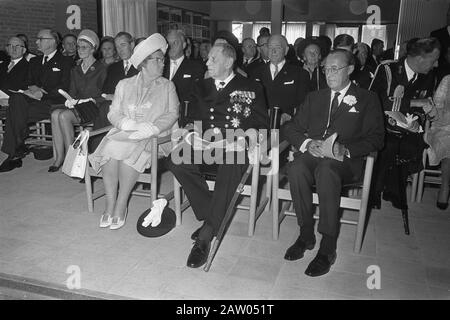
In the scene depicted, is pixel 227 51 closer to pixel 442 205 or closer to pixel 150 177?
pixel 150 177

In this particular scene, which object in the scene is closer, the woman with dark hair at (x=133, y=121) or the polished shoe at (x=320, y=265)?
the polished shoe at (x=320, y=265)

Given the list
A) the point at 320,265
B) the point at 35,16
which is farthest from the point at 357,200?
the point at 35,16

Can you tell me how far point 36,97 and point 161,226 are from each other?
2540 millimetres

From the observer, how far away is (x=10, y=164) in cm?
435

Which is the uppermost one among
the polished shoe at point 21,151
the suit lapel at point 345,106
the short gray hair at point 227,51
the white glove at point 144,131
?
the short gray hair at point 227,51

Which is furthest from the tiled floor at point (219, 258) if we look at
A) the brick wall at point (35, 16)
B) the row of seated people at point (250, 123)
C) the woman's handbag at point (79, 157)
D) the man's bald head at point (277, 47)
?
the brick wall at point (35, 16)

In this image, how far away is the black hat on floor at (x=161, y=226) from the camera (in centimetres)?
288

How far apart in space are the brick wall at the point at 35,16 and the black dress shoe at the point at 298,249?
18.4ft

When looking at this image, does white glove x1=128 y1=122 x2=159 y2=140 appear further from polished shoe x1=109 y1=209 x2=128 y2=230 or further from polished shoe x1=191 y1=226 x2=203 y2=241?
polished shoe x1=191 y1=226 x2=203 y2=241

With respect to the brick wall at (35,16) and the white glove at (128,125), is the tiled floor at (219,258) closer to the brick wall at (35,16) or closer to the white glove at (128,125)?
the white glove at (128,125)

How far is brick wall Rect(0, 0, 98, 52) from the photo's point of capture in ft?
20.8

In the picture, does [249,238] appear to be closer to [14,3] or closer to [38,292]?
[38,292]

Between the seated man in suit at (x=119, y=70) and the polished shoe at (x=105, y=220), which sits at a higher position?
the seated man in suit at (x=119, y=70)

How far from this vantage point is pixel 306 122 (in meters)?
2.84
